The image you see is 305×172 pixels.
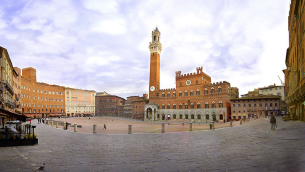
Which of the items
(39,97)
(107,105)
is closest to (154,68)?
(107,105)

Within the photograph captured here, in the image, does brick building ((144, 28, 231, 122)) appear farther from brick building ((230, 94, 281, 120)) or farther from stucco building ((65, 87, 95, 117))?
stucco building ((65, 87, 95, 117))

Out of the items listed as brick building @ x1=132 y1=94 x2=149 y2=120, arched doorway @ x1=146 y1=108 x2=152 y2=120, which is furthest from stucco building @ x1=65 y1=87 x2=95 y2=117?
arched doorway @ x1=146 y1=108 x2=152 y2=120

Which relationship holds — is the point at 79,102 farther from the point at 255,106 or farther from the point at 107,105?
the point at 255,106

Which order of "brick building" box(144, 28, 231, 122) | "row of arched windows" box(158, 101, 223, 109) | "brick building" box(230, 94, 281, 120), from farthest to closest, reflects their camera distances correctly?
"row of arched windows" box(158, 101, 223, 109) → "brick building" box(144, 28, 231, 122) → "brick building" box(230, 94, 281, 120)

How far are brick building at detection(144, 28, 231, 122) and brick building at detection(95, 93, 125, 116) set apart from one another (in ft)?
129

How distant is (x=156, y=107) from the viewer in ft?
211

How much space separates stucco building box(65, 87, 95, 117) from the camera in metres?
86.2

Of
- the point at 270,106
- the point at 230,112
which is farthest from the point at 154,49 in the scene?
the point at 270,106

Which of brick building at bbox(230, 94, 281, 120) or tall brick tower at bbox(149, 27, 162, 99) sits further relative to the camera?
tall brick tower at bbox(149, 27, 162, 99)

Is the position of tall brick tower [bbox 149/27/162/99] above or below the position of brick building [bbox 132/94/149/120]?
above

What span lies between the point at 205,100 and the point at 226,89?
723 centimetres

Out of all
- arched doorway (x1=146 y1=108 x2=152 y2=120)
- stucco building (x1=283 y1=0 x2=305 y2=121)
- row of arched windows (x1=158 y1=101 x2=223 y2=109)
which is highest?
stucco building (x1=283 y1=0 x2=305 y2=121)

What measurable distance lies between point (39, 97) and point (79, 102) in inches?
763

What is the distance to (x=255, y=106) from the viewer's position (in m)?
49.2
